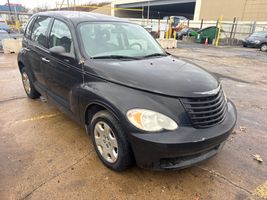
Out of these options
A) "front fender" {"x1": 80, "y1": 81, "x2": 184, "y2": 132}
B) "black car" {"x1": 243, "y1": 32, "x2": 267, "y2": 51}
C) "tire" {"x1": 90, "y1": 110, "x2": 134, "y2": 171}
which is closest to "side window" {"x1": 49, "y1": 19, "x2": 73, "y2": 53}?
"front fender" {"x1": 80, "y1": 81, "x2": 184, "y2": 132}

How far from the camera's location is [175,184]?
2531mm

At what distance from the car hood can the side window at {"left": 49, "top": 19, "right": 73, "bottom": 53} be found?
0.57 metres

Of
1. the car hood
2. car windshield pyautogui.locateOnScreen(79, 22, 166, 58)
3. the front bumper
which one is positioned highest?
car windshield pyautogui.locateOnScreen(79, 22, 166, 58)

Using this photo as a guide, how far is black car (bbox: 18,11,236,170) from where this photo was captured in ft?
7.18

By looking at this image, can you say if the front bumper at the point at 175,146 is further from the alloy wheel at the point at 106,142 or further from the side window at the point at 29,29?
the side window at the point at 29,29

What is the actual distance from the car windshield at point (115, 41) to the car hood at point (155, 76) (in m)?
0.24

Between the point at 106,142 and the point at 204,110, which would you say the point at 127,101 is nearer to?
the point at 106,142

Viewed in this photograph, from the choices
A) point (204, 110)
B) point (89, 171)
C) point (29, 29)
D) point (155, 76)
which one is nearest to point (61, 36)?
point (29, 29)

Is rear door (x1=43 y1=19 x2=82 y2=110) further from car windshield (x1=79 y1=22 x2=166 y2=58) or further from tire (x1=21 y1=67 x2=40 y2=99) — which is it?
tire (x1=21 y1=67 x2=40 y2=99)

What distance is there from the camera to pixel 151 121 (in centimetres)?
218

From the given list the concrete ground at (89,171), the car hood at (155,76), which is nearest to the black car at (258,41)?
the concrete ground at (89,171)

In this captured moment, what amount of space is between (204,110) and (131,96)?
2.63ft

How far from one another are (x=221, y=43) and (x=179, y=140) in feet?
79.5

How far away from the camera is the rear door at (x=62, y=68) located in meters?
2.99
